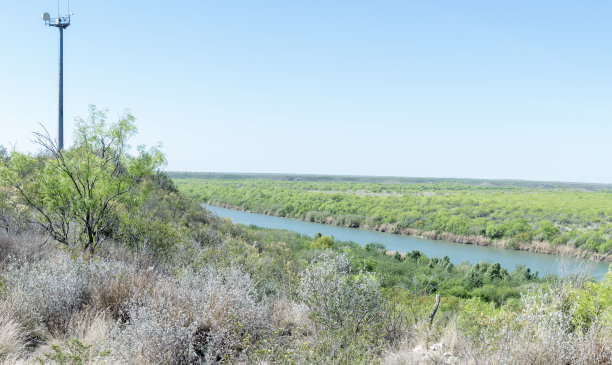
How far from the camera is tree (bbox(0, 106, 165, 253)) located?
772 centimetres

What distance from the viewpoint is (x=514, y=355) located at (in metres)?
3.73

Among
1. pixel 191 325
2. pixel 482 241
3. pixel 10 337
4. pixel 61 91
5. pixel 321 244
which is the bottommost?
pixel 482 241

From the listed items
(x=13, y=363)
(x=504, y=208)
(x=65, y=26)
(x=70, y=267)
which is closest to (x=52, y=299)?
(x=70, y=267)

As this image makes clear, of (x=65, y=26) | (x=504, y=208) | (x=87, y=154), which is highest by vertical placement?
(x=65, y=26)

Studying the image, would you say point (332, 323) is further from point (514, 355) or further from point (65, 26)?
point (65, 26)

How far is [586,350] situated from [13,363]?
5.33 meters

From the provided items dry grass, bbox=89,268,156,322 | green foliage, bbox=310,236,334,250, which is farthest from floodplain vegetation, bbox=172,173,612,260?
dry grass, bbox=89,268,156,322

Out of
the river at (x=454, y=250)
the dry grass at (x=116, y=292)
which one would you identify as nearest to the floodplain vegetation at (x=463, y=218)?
the river at (x=454, y=250)

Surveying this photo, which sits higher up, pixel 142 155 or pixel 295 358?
pixel 142 155

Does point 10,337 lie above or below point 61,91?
A: below

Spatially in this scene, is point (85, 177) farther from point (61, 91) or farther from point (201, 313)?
point (61, 91)

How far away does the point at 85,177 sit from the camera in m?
7.87

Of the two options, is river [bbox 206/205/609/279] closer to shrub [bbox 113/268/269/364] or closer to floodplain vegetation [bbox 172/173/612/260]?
floodplain vegetation [bbox 172/173/612/260]

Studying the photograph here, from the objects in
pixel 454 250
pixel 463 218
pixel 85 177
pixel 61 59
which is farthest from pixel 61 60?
pixel 463 218
